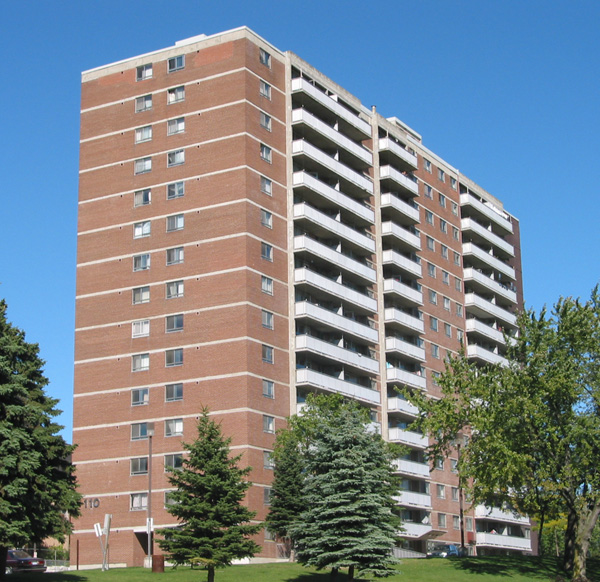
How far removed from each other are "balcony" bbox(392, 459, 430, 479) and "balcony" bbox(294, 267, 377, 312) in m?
13.2

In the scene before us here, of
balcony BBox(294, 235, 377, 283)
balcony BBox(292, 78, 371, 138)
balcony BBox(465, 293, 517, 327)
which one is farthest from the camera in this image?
balcony BBox(465, 293, 517, 327)

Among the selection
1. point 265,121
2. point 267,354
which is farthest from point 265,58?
point 267,354

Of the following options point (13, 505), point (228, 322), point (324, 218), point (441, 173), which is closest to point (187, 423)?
point (228, 322)

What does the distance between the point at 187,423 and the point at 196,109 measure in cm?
2401

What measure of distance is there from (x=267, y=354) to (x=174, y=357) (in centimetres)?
674

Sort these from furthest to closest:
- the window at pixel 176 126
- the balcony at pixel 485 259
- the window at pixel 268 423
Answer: the balcony at pixel 485 259 < the window at pixel 176 126 < the window at pixel 268 423

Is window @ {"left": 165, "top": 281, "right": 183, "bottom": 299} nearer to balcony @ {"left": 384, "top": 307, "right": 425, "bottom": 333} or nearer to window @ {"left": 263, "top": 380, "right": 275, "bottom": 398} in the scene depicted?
window @ {"left": 263, "top": 380, "right": 275, "bottom": 398}

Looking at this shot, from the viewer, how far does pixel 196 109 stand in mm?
75875

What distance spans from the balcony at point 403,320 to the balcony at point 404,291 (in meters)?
1.46

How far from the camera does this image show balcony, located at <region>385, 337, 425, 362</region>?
283ft

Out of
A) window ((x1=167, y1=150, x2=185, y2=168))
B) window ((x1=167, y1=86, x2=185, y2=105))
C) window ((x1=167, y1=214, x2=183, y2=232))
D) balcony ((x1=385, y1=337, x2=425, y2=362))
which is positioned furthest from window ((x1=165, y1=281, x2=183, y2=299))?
balcony ((x1=385, y1=337, x2=425, y2=362))

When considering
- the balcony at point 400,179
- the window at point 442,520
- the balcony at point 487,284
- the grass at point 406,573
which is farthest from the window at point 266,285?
the balcony at point 487,284

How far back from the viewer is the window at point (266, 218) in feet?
242

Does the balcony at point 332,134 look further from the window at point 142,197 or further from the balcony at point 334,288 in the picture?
the window at point 142,197
